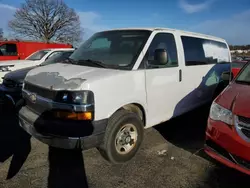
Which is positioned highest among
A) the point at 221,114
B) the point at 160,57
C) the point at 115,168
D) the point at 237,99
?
the point at 160,57

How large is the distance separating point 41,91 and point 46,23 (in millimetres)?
39049

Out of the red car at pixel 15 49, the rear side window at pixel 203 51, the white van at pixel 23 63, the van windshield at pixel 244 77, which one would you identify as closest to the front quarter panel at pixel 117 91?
the rear side window at pixel 203 51

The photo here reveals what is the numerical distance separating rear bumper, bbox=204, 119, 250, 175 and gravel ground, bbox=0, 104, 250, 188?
35 cm

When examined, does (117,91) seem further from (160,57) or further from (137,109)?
(160,57)

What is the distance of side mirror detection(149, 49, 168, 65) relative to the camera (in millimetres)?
3959

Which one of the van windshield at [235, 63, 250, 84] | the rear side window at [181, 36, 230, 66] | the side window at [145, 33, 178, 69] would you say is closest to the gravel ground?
the van windshield at [235, 63, 250, 84]

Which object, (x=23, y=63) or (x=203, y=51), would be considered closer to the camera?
(x=203, y=51)

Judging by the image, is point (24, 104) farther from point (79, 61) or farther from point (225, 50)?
point (225, 50)

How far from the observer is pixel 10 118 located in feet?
19.7

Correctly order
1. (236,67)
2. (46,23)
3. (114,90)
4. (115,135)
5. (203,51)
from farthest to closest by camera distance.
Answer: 1. (46,23)
2. (236,67)
3. (203,51)
4. (115,135)
5. (114,90)

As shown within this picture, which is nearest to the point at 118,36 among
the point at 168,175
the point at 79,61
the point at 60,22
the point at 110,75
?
the point at 79,61

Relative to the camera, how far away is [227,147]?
309cm

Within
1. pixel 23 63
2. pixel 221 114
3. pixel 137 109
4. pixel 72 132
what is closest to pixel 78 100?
pixel 72 132

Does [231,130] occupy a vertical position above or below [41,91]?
below
